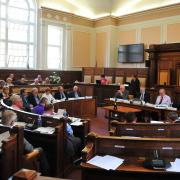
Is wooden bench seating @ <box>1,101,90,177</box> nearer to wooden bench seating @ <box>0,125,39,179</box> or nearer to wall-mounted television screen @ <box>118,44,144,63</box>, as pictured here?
wooden bench seating @ <box>0,125,39,179</box>

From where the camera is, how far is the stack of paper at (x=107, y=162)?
8.14 feet

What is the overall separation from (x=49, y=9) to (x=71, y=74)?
376 cm

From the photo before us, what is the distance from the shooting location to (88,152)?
2596 mm

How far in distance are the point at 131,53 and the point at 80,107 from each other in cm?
633

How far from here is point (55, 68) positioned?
1443 centimetres

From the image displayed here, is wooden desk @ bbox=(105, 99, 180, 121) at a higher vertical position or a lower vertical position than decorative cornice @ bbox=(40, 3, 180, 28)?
lower

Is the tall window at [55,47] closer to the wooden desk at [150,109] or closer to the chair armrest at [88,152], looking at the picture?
the wooden desk at [150,109]

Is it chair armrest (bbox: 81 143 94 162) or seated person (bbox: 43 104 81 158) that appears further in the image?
seated person (bbox: 43 104 81 158)

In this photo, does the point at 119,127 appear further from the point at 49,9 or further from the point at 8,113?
the point at 49,9

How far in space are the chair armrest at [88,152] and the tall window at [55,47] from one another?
1179 cm

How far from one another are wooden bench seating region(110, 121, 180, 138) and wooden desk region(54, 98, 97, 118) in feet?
14.5

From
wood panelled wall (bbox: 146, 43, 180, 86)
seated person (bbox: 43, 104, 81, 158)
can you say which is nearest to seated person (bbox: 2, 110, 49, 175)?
seated person (bbox: 43, 104, 81, 158)

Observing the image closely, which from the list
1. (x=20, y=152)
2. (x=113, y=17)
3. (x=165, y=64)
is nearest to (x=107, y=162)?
(x=20, y=152)

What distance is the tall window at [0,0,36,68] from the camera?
495 inches
